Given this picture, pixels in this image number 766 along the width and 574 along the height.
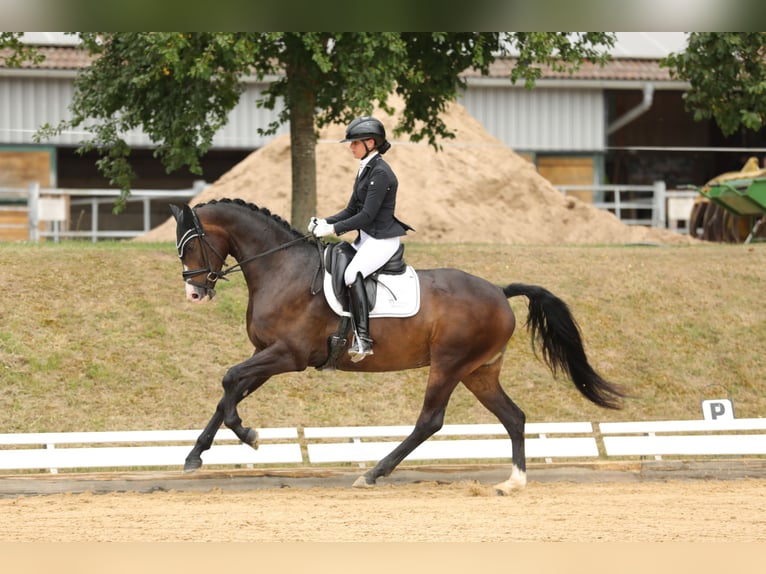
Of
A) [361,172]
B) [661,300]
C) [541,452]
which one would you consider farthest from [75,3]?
[661,300]

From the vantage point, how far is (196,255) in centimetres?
930

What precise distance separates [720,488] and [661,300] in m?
6.32

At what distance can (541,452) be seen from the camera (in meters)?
10.9

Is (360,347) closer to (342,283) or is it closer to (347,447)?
(342,283)

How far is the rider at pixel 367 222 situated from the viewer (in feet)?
30.5

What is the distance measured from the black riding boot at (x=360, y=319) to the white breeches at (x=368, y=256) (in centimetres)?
6

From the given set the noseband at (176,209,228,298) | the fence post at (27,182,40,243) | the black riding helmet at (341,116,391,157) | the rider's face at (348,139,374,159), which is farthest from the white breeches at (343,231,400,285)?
the fence post at (27,182,40,243)

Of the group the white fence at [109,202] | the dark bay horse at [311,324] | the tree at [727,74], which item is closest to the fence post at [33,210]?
the white fence at [109,202]

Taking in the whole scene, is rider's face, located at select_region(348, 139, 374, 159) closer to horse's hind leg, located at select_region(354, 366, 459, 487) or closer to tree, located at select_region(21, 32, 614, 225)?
horse's hind leg, located at select_region(354, 366, 459, 487)

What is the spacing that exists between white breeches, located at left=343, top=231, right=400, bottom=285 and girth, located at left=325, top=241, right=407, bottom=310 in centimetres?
5

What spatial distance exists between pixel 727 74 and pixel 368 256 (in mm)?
10015

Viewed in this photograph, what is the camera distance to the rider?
930 cm

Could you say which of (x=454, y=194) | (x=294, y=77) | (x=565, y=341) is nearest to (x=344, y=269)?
(x=565, y=341)

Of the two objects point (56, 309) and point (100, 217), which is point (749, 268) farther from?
point (100, 217)
